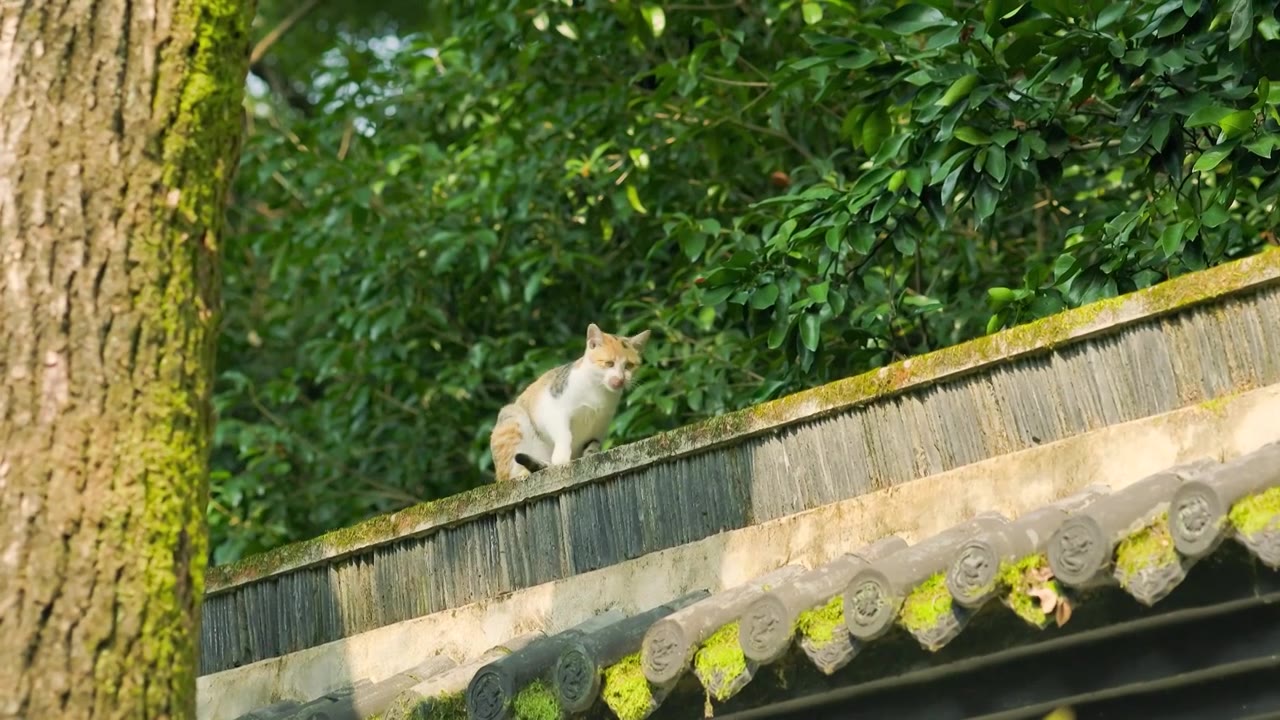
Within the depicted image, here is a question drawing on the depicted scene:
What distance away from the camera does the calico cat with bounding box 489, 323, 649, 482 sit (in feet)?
25.3

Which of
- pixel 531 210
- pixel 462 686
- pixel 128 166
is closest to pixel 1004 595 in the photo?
pixel 462 686

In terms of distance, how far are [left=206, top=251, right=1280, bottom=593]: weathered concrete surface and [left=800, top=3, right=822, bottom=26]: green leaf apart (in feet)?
11.5

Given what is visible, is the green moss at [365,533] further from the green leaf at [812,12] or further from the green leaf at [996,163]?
the green leaf at [812,12]

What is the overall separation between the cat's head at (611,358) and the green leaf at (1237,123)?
317 centimetres

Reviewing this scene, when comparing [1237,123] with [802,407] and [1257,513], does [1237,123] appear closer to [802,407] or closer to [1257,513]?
[802,407]

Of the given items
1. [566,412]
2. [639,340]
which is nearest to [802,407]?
[566,412]

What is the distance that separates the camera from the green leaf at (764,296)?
6.91m

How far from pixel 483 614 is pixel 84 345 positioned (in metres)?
2.72

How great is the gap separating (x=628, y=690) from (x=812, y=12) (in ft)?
15.8

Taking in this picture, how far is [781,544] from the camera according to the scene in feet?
17.1

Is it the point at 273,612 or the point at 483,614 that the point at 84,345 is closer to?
the point at 483,614

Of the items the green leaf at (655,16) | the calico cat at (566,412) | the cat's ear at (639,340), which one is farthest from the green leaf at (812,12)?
the calico cat at (566,412)

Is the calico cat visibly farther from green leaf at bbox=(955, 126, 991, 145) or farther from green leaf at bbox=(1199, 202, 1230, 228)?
green leaf at bbox=(1199, 202, 1230, 228)

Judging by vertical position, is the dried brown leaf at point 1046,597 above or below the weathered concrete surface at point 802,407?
below
